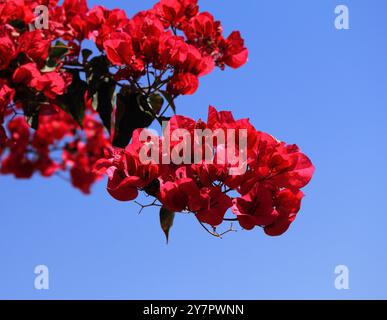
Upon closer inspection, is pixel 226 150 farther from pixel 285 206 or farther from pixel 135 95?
pixel 135 95

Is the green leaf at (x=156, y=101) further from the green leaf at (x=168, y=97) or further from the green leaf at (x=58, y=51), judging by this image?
the green leaf at (x=58, y=51)

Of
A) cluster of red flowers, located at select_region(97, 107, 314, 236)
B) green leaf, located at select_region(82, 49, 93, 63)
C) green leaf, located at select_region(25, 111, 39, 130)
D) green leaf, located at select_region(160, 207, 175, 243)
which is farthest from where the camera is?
green leaf, located at select_region(82, 49, 93, 63)

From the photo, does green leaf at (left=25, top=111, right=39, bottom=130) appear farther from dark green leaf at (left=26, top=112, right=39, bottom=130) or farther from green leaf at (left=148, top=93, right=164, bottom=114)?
green leaf at (left=148, top=93, right=164, bottom=114)

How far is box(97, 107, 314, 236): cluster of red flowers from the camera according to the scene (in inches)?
39.1

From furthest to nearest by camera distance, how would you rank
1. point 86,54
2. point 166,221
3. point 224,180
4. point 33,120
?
point 86,54 → point 33,120 → point 166,221 → point 224,180

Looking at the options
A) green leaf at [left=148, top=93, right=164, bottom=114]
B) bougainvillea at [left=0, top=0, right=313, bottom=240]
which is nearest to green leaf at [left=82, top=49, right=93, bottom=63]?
bougainvillea at [left=0, top=0, right=313, bottom=240]

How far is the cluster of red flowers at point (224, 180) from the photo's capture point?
993 mm

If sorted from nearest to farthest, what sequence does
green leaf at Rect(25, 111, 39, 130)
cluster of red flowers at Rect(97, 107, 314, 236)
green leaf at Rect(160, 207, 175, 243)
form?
cluster of red flowers at Rect(97, 107, 314, 236) → green leaf at Rect(160, 207, 175, 243) → green leaf at Rect(25, 111, 39, 130)

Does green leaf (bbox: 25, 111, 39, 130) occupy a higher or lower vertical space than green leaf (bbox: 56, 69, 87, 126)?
lower

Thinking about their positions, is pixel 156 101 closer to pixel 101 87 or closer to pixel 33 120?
pixel 101 87

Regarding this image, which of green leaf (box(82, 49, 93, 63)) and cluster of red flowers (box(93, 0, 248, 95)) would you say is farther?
green leaf (box(82, 49, 93, 63))

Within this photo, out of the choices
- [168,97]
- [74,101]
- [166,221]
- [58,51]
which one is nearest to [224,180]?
[166,221]

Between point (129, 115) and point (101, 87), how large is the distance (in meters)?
0.10

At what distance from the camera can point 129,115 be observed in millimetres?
1314
